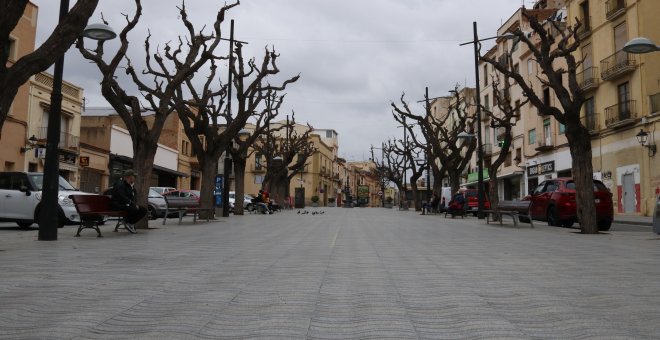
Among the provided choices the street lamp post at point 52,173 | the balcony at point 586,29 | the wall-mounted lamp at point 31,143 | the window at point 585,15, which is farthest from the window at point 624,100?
the wall-mounted lamp at point 31,143

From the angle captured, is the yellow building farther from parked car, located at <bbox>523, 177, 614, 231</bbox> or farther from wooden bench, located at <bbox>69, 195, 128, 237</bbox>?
wooden bench, located at <bbox>69, 195, 128, 237</bbox>

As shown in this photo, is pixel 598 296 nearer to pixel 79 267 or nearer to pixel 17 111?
pixel 79 267

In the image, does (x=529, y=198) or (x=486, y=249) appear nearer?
(x=486, y=249)

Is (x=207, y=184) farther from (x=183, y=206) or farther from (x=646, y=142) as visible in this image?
(x=646, y=142)

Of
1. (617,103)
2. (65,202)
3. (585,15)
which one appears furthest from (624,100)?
(65,202)

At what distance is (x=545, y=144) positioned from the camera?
39031mm

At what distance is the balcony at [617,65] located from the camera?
2875 centimetres

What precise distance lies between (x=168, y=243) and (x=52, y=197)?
2.53 meters

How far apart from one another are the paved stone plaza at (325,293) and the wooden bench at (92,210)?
2102mm

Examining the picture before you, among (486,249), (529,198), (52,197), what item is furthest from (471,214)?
(52,197)

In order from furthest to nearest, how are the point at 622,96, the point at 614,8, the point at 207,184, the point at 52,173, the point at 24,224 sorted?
the point at 622,96
the point at 614,8
the point at 207,184
the point at 24,224
the point at 52,173

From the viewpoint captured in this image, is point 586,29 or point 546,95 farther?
point 546,95

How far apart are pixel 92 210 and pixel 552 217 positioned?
14.1 meters

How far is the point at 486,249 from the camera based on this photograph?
33.2ft
